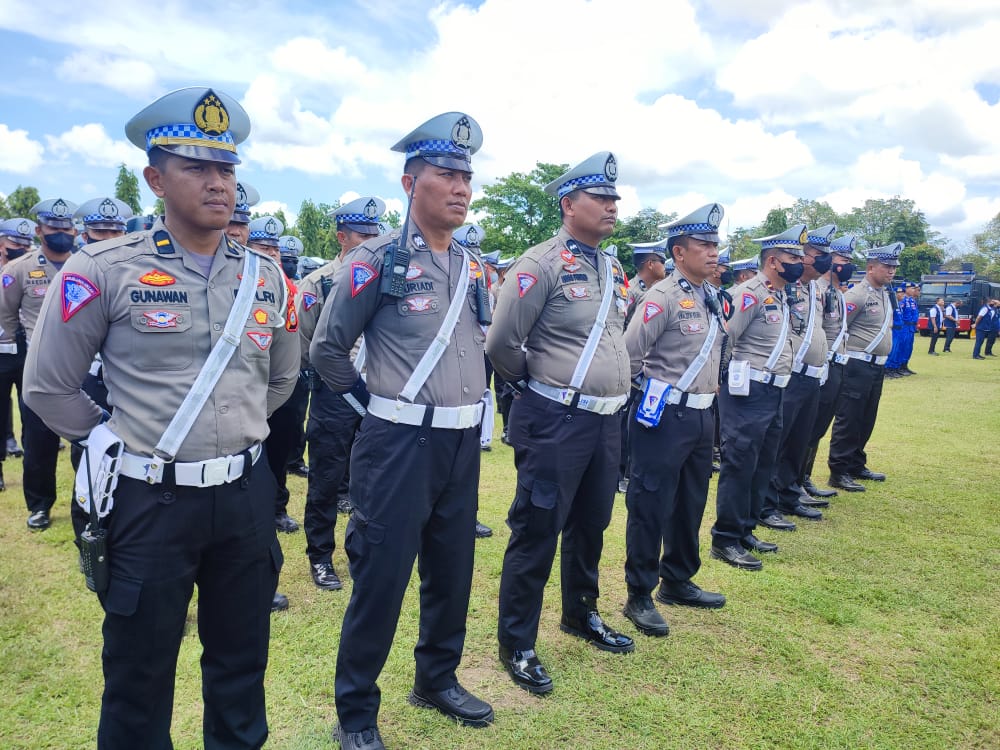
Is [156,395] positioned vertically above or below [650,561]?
above

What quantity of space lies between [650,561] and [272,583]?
258 cm

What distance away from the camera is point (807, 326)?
6.22m

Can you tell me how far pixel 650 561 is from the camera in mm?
4297

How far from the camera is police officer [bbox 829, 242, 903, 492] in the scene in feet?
25.6

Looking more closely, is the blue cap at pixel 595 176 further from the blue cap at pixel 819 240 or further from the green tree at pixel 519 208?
the green tree at pixel 519 208

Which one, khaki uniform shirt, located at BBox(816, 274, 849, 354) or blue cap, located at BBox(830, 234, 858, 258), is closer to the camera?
khaki uniform shirt, located at BBox(816, 274, 849, 354)

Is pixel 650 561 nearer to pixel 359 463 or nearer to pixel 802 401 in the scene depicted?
pixel 359 463

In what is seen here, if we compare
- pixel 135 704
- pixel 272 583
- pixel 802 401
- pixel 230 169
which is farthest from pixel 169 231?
pixel 802 401

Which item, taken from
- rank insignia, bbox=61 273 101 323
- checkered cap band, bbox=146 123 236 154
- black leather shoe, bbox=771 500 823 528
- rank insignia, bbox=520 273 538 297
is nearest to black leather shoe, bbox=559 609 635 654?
Result: rank insignia, bbox=520 273 538 297

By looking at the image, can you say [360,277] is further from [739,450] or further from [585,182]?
[739,450]

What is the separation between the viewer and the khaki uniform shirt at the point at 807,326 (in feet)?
20.1

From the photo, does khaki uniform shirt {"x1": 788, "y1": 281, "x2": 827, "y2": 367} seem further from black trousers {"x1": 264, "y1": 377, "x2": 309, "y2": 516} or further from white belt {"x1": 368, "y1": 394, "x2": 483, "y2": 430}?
black trousers {"x1": 264, "y1": 377, "x2": 309, "y2": 516}

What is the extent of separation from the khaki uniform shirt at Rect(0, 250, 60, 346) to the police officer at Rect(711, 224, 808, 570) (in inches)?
233

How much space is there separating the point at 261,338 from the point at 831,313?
6604 mm
